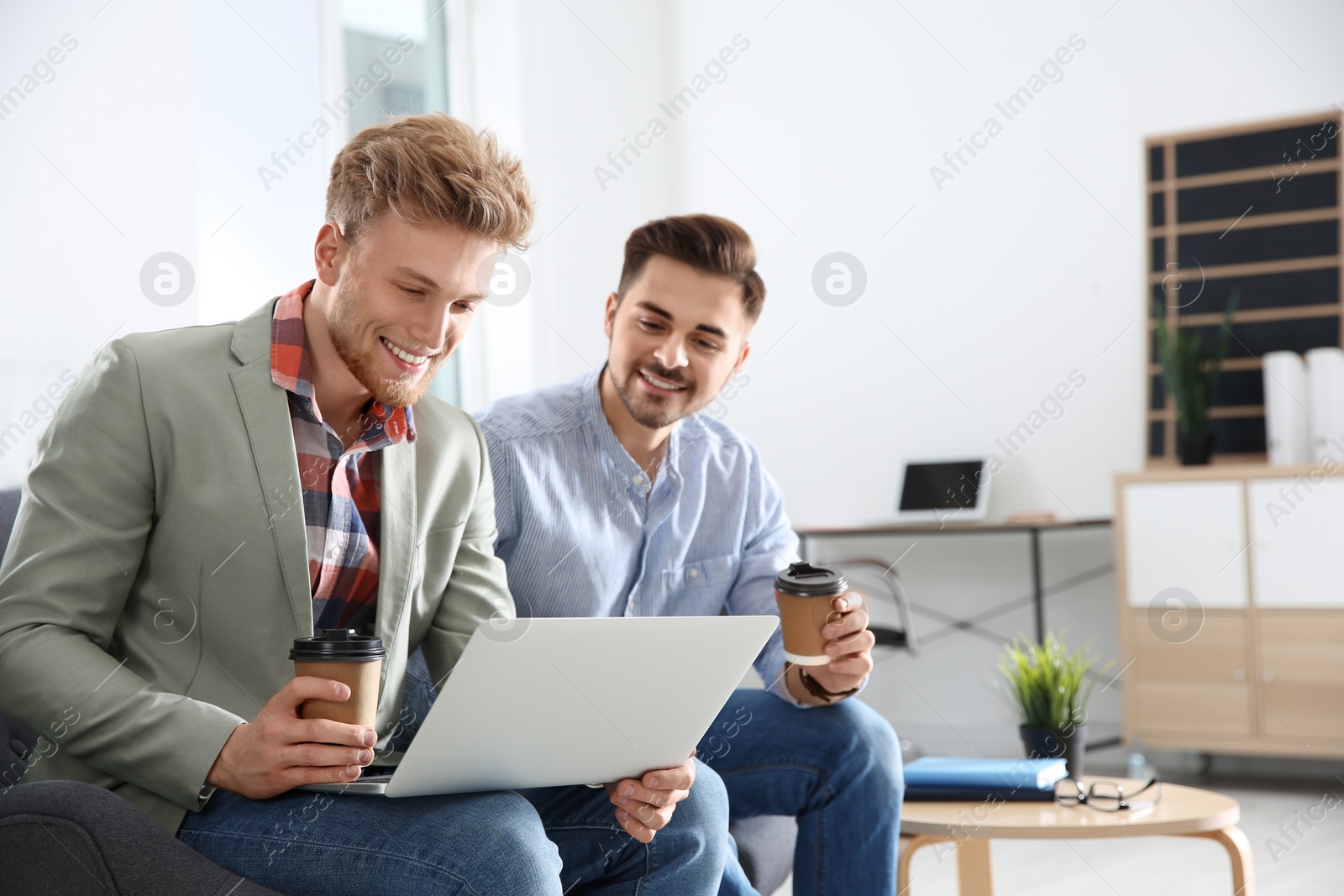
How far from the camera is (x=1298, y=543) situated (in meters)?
3.43

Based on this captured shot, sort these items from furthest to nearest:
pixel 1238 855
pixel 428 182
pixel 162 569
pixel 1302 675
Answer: pixel 1302 675
pixel 1238 855
pixel 428 182
pixel 162 569

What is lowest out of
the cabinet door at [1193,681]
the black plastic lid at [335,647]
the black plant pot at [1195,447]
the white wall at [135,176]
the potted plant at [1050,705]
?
Answer: the cabinet door at [1193,681]

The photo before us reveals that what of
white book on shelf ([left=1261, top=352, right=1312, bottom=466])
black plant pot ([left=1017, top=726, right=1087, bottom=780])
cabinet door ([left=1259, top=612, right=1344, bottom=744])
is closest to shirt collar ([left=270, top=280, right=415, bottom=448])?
black plant pot ([left=1017, top=726, right=1087, bottom=780])

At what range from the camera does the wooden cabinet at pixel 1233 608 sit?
3398mm

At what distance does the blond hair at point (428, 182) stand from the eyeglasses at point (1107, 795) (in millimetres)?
1284

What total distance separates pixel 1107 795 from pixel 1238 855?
206 millimetres

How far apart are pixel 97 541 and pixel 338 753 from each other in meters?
0.35

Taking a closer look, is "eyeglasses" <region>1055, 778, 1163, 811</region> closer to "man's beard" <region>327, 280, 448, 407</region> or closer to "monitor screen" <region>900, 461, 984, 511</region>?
"man's beard" <region>327, 280, 448, 407</region>

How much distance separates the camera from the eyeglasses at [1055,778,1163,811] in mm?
1826

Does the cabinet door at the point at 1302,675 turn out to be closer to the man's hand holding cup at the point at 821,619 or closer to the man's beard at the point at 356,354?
the man's hand holding cup at the point at 821,619

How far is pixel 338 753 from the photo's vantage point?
3.39ft

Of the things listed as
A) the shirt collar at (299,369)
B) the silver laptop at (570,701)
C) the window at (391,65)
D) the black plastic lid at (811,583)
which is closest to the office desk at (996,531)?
the window at (391,65)

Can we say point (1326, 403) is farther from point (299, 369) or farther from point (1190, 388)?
point (299, 369)

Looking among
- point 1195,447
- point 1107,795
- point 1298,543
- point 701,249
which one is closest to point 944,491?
point 1195,447
